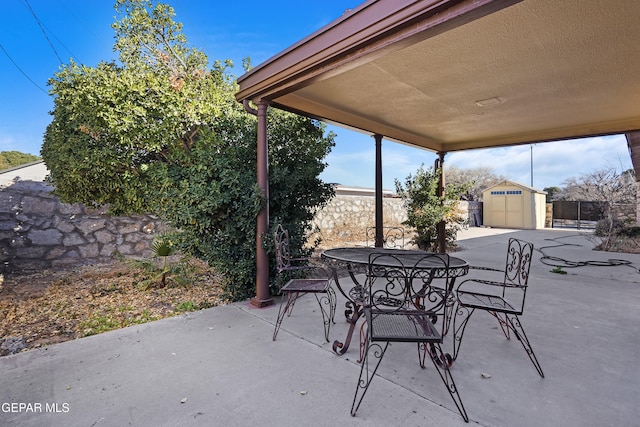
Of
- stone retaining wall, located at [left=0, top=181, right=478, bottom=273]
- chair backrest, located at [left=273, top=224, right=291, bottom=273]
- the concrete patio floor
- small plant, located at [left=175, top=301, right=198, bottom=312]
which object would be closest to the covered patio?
chair backrest, located at [left=273, top=224, right=291, bottom=273]

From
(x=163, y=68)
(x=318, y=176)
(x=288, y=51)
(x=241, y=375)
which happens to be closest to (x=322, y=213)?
(x=318, y=176)

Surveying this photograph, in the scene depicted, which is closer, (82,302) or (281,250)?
(281,250)

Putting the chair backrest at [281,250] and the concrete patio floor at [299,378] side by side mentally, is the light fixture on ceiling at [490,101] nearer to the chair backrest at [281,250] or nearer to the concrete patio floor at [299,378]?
the concrete patio floor at [299,378]

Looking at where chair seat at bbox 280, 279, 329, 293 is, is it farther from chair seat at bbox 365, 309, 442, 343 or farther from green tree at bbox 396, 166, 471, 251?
green tree at bbox 396, 166, 471, 251

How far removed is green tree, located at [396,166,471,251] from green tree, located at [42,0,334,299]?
2.72 m

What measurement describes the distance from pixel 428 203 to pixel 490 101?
8.83 ft

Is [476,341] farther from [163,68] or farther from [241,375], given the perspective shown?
[163,68]

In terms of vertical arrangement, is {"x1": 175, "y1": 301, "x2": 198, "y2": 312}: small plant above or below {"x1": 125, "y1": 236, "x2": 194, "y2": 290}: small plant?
below

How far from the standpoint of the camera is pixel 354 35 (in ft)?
7.21

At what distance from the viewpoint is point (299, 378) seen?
1899mm

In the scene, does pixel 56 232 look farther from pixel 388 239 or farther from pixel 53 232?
pixel 388 239

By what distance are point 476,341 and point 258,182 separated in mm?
2425

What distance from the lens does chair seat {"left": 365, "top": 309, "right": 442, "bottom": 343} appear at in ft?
5.11

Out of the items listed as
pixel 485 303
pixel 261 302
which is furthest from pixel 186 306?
pixel 485 303
